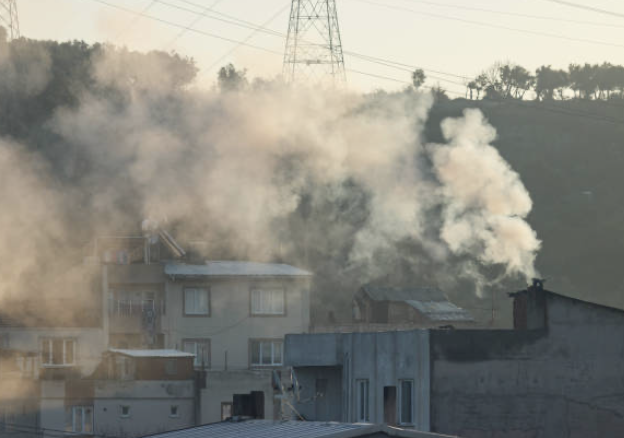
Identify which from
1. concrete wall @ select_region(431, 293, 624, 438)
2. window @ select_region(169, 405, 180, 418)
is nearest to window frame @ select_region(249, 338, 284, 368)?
window @ select_region(169, 405, 180, 418)

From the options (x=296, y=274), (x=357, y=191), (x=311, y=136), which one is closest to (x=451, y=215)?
(x=357, y=191)

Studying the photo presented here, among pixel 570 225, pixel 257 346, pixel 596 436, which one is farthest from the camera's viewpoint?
pixel 570 225

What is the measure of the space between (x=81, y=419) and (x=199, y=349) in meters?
14.7

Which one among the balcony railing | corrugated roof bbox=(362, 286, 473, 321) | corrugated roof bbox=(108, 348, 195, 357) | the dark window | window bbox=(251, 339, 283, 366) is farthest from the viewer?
corrugated roof bbox=(362, 286, 473, 321)

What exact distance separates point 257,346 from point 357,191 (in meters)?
44.0

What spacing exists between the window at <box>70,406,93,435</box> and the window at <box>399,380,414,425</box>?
34.2 m

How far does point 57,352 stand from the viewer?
93750 mm

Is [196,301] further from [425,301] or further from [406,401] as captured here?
[406,401]

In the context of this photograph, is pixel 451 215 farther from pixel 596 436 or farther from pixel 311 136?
pixel 596 436

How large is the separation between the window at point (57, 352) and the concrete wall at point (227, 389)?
13529mm

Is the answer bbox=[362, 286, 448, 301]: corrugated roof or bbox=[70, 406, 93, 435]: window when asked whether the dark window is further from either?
bbox=[362, 286, 448, 301]: corrugated roof

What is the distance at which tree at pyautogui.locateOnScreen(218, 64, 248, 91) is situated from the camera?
4483 inches

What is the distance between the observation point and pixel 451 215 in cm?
13825

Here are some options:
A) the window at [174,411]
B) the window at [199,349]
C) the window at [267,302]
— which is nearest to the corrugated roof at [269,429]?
the window at [174,411]
